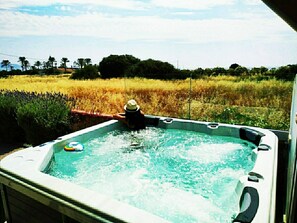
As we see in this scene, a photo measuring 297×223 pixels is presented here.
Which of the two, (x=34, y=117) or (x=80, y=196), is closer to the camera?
(x=80, y=196)

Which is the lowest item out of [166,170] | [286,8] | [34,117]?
[166,170]

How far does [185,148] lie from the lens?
13.1ft

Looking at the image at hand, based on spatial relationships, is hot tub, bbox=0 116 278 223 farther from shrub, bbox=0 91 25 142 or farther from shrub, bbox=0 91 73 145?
shrub, bbox=0 91 25 142

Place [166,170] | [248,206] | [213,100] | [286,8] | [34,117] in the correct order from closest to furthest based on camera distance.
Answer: [286,8] < [248,206] < [166,170] < [34,117] < [213,100]

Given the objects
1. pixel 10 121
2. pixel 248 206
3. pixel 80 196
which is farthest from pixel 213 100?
pixel 80 196

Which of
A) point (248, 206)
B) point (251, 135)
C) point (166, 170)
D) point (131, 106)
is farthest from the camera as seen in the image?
point (131, 106)

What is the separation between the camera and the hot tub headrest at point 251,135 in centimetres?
362

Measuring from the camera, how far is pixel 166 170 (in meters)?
3.31

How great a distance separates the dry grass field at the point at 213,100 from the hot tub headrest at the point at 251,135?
1608mm

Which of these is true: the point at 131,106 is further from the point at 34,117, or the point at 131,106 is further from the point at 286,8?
the point at 286,8

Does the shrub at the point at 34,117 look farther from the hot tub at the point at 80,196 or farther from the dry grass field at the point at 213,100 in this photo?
the hot tub at the point at 80,196

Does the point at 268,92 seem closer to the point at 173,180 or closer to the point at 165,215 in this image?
the point at 173,180

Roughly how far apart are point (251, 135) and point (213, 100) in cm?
306

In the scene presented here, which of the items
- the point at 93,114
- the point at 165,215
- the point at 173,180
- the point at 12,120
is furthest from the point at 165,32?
the point at 165,215
